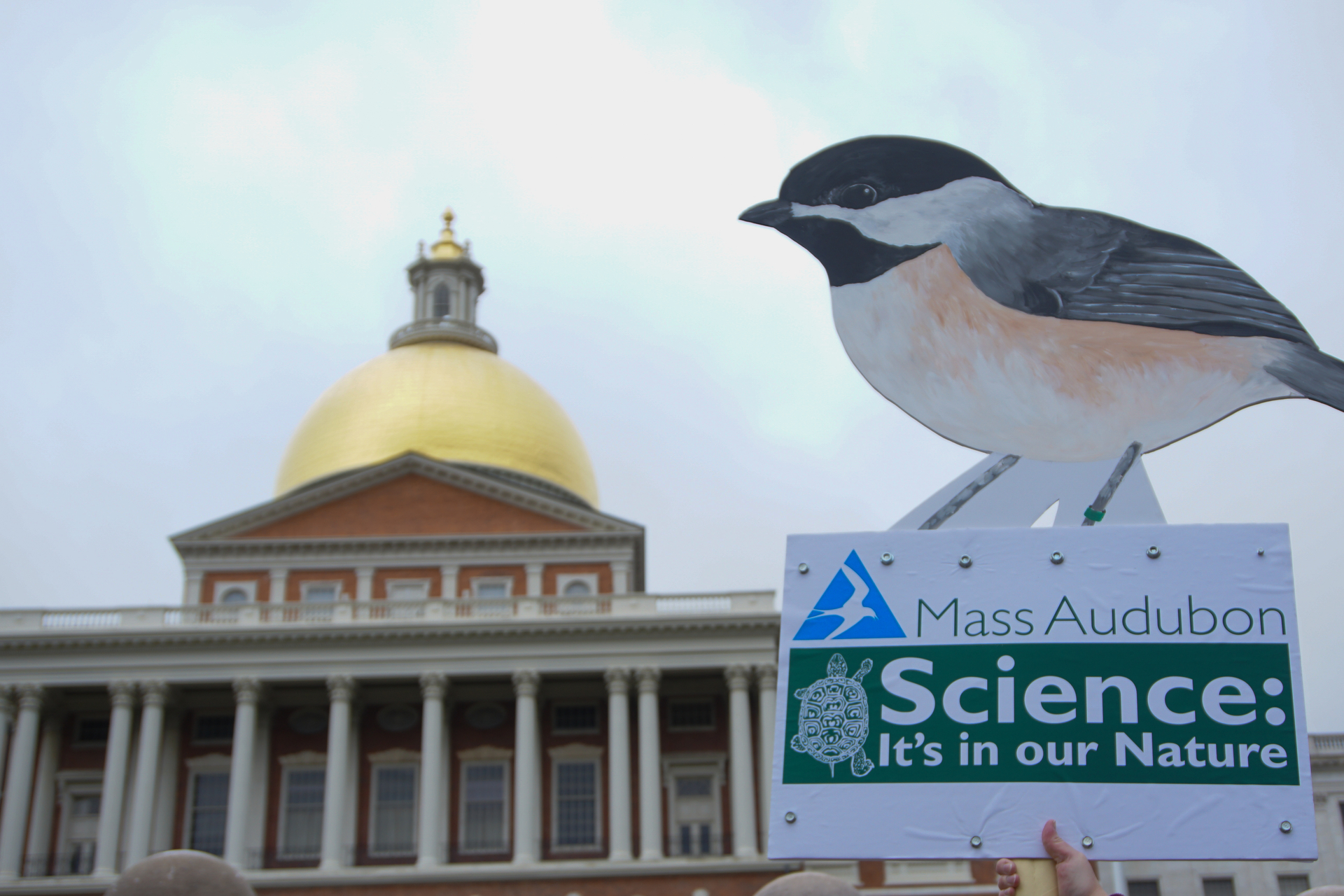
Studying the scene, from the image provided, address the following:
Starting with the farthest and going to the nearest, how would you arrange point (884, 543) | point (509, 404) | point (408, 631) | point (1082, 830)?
point (509, 404) → point (408, 631) → point (884, 543) → point (1082, 830)

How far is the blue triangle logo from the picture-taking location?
511 centimetres

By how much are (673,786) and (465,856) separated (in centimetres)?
729

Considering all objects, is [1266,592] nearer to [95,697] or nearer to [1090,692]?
[1090,692]

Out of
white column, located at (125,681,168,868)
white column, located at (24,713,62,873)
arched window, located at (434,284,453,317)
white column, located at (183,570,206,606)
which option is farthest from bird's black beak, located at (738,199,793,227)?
arched window, located at (434,284,453,317)

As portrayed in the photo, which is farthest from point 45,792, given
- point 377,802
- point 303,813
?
point 377,802

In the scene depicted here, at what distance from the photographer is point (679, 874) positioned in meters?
46.0

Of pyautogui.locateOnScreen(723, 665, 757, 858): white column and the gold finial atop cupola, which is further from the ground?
the gold finial atop cupola

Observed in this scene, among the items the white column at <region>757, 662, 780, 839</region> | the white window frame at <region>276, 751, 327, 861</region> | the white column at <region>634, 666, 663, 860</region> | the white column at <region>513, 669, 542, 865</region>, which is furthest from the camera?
the white window frame at <region>276, 751, 327, 861</region>

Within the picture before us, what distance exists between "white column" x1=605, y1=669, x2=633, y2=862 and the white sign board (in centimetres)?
4285

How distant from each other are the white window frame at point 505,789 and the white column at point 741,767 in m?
7.46

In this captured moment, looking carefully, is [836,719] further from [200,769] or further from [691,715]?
[200,769]

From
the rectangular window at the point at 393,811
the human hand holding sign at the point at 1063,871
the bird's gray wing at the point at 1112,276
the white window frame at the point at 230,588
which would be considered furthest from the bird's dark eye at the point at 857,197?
the white window frame at the point at 230,588

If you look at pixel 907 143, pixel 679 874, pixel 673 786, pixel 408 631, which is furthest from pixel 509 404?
A: pixel 907 143

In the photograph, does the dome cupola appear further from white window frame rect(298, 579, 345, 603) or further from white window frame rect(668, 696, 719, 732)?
white window frame rect(668, 696, 719, 732)
